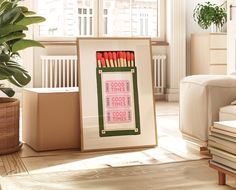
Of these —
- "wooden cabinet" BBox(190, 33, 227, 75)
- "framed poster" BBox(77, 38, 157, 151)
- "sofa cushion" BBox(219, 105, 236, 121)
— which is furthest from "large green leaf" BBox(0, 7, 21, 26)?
"wooden cabinet" BBox(190, 33, 227, 75)

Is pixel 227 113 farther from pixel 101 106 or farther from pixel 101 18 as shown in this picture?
pixel 101 18

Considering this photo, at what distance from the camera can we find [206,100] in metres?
2.74

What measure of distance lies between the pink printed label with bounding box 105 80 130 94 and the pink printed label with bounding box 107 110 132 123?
138mm

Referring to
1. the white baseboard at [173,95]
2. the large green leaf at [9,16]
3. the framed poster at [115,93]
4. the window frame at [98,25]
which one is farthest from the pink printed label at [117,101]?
the white baseboard at [173,95]

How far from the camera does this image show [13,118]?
2879 millimetres

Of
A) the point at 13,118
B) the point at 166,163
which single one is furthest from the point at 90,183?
the point at 13,118

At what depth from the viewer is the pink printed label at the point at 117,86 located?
3.02 meters

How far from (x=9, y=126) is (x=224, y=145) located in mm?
1439

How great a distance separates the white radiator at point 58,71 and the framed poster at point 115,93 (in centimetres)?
263

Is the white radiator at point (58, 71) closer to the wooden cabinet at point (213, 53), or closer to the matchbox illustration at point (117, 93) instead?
the wooden cabinet at point (213, 53)

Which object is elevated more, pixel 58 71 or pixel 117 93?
pixel 58 71

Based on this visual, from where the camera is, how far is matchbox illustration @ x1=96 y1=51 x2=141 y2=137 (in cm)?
298

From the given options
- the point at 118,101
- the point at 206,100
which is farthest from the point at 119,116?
the point at 206,100

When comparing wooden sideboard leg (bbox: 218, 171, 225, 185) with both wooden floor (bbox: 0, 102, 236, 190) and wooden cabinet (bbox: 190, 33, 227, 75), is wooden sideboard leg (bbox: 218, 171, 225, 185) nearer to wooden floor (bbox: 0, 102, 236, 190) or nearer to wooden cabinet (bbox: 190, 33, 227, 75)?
wooden floor (bbox: 0, 102, 236, 190)
